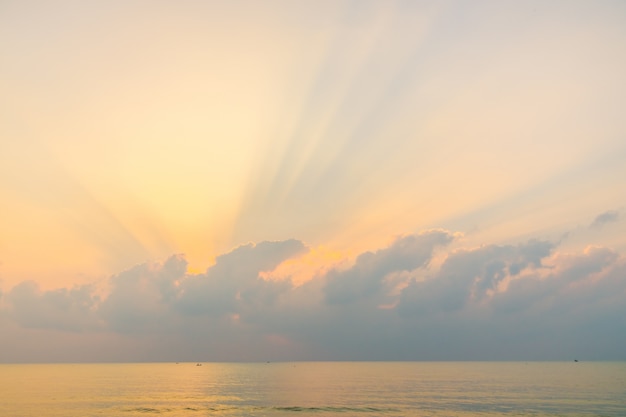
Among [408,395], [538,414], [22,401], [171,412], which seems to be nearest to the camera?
[538,414]

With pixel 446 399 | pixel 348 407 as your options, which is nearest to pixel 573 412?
pixel 446 399

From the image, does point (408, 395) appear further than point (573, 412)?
Yes

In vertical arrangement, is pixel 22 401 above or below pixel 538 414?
above

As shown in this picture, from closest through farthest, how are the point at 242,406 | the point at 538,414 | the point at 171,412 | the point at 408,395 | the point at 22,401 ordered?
the point at 538,414 < the point at 171,412 < the point at 242,406 < the point at 22,401 < the point at 408,395

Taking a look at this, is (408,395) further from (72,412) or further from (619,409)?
(72,412)

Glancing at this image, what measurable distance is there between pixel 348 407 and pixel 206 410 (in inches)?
1271

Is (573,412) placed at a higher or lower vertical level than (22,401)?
lower

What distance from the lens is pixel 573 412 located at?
107 metres

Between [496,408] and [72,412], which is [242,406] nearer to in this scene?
[72,412]

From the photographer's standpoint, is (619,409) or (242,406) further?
(242,406)

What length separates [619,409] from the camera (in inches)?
4373

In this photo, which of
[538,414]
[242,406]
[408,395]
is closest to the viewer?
[538,414]

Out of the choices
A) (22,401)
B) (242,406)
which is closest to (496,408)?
(242,406)

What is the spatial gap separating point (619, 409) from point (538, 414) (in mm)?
21679
